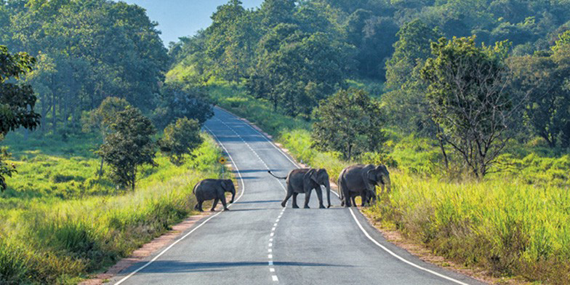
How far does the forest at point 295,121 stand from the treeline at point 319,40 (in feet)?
1.41

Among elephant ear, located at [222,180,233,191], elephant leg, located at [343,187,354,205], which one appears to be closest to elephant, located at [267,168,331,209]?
elephant leg, located at [343,187,354,205]

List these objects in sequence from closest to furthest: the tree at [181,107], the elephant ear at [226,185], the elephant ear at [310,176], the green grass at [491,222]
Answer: the green grass at [491,222], the elephant ear at [310,176], the elephant ear at [226,185], the tree at [181,107]

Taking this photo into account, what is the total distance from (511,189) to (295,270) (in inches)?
308

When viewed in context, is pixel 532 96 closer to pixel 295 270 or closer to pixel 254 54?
pixel 295 270

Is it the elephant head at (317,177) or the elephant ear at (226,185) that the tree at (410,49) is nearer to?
→ the elephant ear at (226,185)

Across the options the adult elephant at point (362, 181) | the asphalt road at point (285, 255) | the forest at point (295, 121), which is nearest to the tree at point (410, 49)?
the forest at point (295, 121)

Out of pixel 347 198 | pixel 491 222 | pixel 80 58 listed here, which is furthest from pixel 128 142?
pixel 80 58

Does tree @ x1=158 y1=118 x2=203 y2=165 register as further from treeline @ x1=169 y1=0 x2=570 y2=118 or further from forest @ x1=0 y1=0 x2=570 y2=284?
treeline @ x1=169 y1=0 x2=570 y2=118

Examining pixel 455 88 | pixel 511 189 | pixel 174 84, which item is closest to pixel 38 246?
pixel 511 189

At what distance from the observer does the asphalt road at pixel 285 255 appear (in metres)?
16.2

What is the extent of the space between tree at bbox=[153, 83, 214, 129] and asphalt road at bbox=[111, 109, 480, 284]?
6115 cm

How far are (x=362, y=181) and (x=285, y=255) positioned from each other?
14.6 meters

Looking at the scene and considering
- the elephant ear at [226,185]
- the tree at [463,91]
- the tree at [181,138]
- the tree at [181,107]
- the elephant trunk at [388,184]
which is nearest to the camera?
the elephant trunk at [388,184]

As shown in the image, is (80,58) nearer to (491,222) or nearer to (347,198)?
(347,198)
